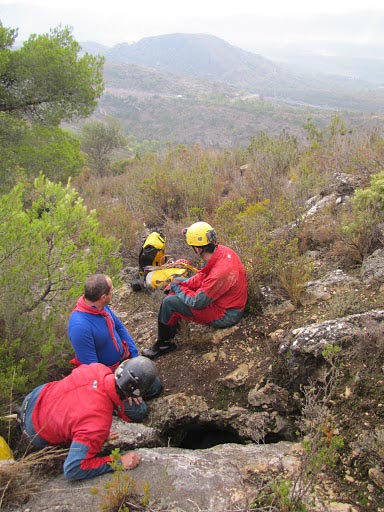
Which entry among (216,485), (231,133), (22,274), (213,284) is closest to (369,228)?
(213,284)

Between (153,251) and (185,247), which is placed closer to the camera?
(153,251)

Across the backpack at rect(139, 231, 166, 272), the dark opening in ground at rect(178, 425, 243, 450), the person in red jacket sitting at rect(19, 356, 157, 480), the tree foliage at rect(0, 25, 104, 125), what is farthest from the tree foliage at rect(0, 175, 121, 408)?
the tree foliage at rect(0, 25, 104, 125)

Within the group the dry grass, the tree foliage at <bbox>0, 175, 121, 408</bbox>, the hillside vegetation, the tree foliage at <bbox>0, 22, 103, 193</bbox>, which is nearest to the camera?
the dry grass

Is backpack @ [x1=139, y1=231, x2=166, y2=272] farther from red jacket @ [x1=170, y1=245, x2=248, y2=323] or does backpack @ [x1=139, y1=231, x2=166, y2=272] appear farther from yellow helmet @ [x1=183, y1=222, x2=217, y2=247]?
yellow helmet @ [x1=183, y1=222, x2=217, y2=247]

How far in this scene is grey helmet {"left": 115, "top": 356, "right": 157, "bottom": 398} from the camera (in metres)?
2.33

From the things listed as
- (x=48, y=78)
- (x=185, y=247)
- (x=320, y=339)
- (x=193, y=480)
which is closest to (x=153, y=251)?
(x=185, y=247)

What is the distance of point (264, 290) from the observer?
4.02 meters

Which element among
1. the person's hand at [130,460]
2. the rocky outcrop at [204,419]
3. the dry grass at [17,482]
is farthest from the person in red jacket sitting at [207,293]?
the dry grass at [17,482]

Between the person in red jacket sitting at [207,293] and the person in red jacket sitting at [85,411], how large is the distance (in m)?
1.30

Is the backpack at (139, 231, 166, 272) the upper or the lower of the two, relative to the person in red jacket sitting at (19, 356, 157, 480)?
upper

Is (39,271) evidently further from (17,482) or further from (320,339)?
(320,339)

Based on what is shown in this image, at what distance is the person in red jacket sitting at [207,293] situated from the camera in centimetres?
357

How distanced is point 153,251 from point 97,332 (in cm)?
204

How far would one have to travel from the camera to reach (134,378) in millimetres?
2328
